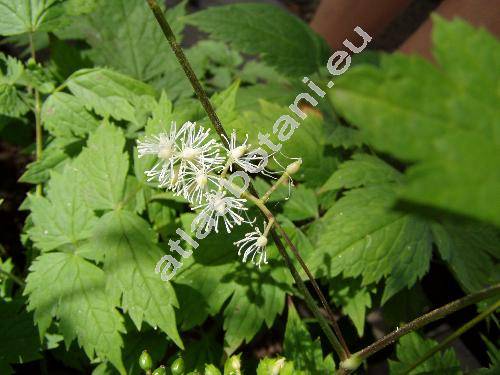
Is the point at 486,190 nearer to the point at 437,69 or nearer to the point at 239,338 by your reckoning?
the point at 437,69

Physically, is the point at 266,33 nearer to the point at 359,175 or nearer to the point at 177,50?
the point at 359,175

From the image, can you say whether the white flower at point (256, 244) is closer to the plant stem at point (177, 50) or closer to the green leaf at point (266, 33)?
the plant stem at point (177, 50)

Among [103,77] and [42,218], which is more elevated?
[103,77]

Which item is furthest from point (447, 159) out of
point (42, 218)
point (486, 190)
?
point (42, 218)

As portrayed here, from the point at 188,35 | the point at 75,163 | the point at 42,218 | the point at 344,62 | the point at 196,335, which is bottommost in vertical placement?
the point at 196,335

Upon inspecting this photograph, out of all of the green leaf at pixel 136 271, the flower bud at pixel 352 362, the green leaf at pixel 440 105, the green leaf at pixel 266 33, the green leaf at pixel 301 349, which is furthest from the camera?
the green leaf at pixel 266 33

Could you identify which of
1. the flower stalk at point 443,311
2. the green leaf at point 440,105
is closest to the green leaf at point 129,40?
the flower stalk at point 443,311

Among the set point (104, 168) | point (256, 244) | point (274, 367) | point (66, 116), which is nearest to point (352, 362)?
point (274, 367)
